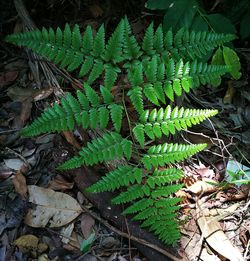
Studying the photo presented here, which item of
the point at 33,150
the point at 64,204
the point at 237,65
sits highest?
the point at 237,65

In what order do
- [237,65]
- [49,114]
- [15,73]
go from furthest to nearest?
[15,73]
[237,65]
[49,114]

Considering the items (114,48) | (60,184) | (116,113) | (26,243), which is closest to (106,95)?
(116,113)

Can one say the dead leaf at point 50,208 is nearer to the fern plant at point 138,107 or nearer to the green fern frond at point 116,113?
the fern plant at point 138,107

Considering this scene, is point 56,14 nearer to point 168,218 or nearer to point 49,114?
point 49,114

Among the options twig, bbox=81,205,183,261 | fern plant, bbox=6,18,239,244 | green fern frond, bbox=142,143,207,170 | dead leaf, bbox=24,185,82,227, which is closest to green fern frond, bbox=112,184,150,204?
fern plant, bbox=6,18,239,244

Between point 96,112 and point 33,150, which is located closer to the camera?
point 96,112

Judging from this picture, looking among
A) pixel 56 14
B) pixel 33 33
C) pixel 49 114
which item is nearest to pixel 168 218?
pixel 49 114

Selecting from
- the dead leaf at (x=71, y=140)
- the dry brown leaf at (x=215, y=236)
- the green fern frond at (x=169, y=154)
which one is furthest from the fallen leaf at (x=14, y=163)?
the dry brown leaf at (x=215, y=236)
